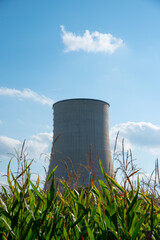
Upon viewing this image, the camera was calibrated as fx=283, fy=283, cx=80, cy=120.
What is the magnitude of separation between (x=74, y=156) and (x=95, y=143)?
5.49 feet

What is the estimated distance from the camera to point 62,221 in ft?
4.73

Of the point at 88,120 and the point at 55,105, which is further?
the point at 55,105

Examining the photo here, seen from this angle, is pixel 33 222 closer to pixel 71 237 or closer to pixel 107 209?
pixel 71 237

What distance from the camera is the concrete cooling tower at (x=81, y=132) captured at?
18656 millimetres

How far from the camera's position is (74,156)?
1841 cm

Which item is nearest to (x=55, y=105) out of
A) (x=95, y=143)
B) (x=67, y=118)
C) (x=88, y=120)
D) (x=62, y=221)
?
(x=67, y=118)

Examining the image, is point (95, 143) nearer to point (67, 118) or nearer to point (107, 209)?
point (67, 118)

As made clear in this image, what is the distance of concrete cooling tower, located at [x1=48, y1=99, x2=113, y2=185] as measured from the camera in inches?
734

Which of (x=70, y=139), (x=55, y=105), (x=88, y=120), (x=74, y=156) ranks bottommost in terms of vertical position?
(x=74, y=156)

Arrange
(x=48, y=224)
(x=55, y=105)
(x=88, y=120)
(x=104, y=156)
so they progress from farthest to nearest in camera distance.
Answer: (x=55, y=105)
(x=88, y=120)
(x=104, y=156)
(x=48, y=224)

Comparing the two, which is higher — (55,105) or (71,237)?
(55,105)

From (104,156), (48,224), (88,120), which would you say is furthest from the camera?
(88,120)

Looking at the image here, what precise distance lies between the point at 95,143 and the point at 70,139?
68.3 inches

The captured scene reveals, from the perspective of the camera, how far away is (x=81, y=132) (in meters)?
19.5
